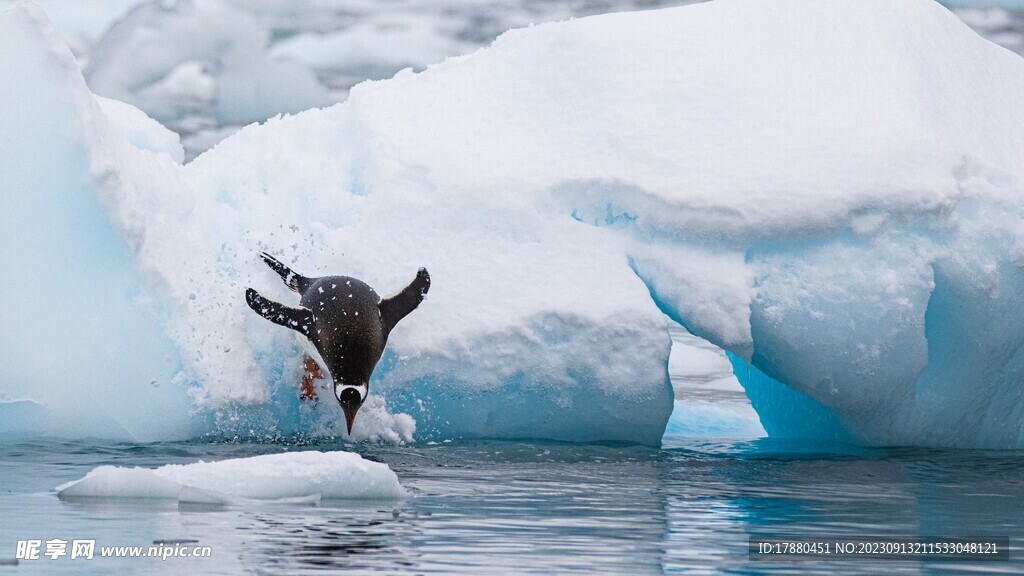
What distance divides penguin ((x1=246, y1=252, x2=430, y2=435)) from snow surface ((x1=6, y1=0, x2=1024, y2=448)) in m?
0.39

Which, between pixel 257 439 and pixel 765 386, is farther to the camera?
pixel 765 386

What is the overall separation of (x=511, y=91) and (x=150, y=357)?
406 centimetres

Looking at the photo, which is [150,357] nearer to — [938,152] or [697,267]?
[697,267]

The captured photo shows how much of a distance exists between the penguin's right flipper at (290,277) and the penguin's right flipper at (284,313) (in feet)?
1.58

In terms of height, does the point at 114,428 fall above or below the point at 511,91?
below

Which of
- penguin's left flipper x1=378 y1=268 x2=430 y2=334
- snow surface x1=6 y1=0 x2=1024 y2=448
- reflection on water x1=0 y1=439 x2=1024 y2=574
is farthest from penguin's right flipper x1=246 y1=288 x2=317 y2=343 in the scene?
reflection on water x1=0 y1=439 x2=1024 y2=574

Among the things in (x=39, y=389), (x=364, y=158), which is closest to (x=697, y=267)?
(x=364, y=158)

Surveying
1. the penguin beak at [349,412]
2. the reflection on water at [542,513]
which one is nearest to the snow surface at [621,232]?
the penguin beak at [349,412]

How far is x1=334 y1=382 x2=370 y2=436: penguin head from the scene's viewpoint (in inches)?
376

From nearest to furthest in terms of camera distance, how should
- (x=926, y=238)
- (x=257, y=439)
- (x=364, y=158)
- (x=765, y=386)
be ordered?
1. (x=257, y=439)
2. (x=926, y=238)
3. (x=364, y=158)
4. (x=765, y=386)

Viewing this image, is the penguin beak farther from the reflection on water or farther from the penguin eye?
the reflection on water

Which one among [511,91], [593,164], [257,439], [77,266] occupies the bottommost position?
[257,439]

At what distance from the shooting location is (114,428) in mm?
10062

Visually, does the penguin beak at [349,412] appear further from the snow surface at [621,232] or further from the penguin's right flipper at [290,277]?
the penguin's right flipper at [290,277]
